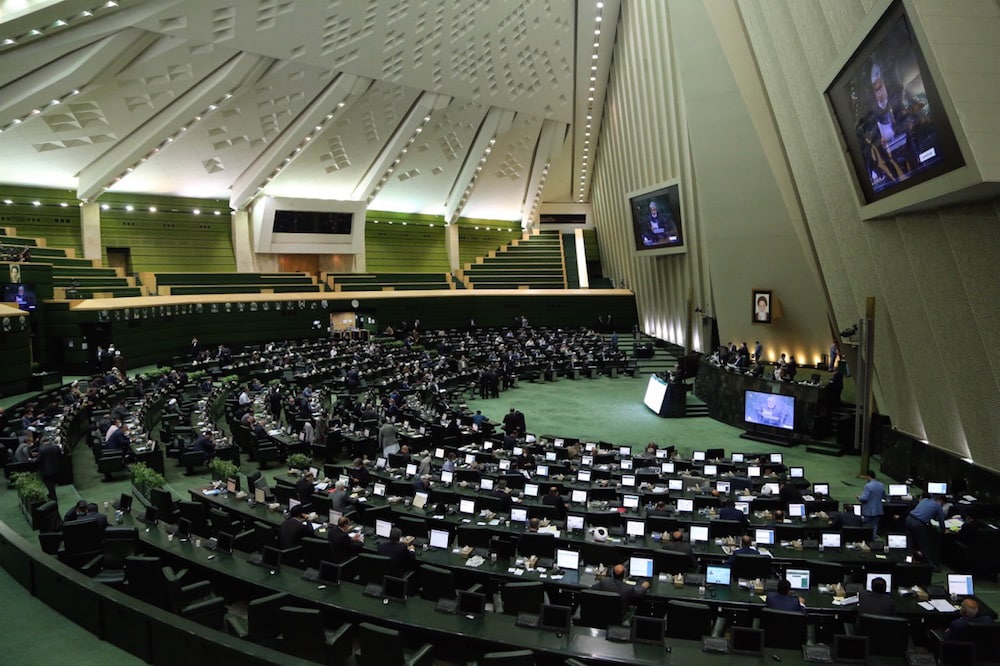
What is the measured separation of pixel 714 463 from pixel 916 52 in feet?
26.0

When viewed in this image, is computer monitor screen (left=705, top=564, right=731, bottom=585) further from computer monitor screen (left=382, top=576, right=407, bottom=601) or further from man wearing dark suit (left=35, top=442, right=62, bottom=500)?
man wearing dark suit (left=35, top=442, right=62, bottom=500)

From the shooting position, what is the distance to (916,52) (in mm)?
9438

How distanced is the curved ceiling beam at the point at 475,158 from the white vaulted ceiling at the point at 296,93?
0.39ft

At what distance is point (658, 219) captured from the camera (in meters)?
30.3

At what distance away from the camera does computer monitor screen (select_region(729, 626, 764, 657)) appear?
20.3 ft

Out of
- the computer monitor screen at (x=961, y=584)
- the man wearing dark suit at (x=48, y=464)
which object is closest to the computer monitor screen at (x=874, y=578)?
the computer monitor screen at (x=961, y=584)

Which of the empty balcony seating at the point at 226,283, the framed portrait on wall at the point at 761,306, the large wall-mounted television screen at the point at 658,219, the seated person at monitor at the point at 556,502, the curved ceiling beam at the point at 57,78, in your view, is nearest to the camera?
the seated person at monitor at the point at 556,502

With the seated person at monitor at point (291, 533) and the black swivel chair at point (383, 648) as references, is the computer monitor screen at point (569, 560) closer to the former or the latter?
the black swivel chair at point (383, 648)

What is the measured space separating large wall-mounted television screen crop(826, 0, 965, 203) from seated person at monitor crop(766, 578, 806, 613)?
243 inches

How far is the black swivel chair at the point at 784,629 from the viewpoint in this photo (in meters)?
6.45

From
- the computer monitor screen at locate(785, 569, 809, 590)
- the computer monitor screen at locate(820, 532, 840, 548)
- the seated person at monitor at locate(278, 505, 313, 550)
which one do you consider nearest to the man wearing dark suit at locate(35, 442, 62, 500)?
the seated person at monitor at locate(278, 505, 313, 550)

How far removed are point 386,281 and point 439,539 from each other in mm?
32979

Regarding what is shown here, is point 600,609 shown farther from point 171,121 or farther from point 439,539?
point 171,121

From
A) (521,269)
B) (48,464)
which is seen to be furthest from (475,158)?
(48,464)
